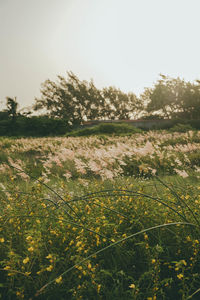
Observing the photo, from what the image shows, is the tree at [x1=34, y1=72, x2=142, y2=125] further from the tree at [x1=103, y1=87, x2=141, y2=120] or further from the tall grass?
the tall grass

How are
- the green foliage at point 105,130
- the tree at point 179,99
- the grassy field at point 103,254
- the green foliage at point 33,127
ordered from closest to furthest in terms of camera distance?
the grassy field at point 103,254 → the green foliage at point 105,130 → the green foliage at point 33,127 → the tree at point 179,99

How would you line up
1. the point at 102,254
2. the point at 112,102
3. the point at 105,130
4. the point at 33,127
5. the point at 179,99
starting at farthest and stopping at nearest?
the point at 112,102 < the point at 179,99 < the point at 33,127 < the point at 105,130 < the point at 102,254

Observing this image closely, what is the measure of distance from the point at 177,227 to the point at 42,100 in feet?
141

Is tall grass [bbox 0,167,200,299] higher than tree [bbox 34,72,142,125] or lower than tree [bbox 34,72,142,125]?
lower

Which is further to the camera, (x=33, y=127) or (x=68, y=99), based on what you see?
(x=68, y=99)

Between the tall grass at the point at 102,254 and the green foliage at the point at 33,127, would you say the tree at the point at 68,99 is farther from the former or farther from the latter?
the tall grass at the point at 102,254

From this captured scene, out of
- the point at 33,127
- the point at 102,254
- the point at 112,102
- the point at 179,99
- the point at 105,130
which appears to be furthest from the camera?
the point at 112,102

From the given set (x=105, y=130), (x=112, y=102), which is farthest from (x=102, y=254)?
(x=112, y=102)

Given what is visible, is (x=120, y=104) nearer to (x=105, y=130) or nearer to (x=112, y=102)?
(x=112, y=102)

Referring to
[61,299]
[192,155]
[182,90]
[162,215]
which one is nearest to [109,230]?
[162,215]

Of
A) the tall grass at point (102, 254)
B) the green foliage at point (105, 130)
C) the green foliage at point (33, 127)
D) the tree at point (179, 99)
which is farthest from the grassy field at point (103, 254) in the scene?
the tree at point (179, 99)

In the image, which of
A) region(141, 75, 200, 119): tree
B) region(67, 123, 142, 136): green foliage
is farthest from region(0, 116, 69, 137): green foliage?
region(141, 75, 200, 119): tree

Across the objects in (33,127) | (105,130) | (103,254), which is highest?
(33,127)

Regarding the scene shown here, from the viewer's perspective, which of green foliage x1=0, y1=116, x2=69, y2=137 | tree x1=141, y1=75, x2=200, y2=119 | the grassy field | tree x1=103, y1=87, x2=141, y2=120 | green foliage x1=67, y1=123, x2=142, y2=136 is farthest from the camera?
tree x1=103, y1=87, x2=141, y2=120
